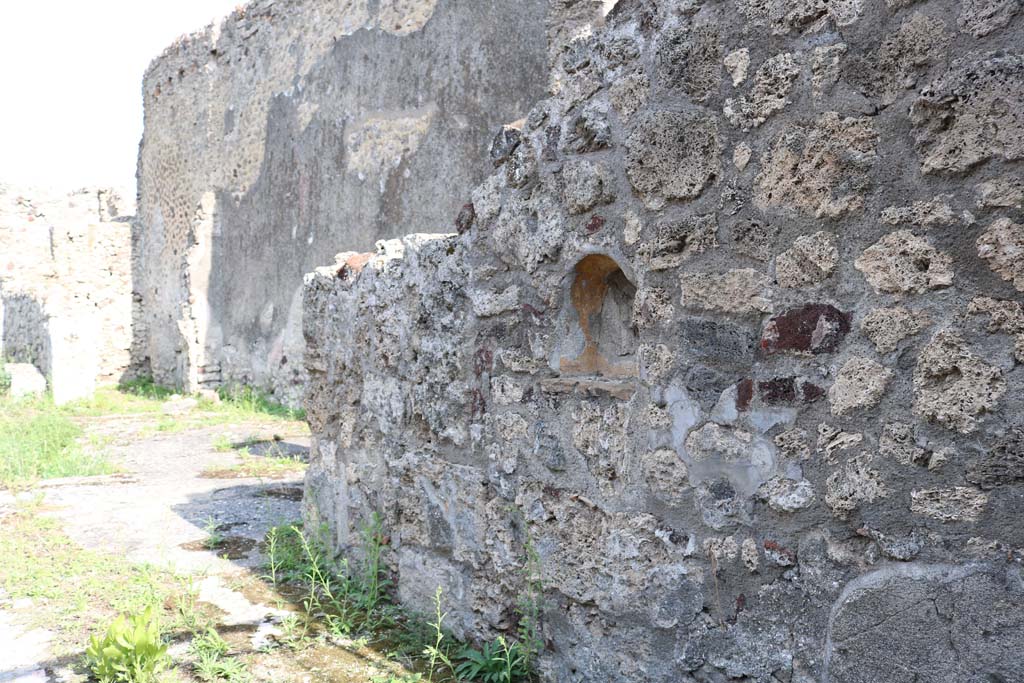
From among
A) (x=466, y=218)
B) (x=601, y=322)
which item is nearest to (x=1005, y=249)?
(x=601, y=322)

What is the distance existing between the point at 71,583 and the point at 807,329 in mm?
2870

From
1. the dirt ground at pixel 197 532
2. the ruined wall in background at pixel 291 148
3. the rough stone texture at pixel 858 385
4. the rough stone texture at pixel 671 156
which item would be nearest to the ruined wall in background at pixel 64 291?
the ruined wall in background at pixel 291 148

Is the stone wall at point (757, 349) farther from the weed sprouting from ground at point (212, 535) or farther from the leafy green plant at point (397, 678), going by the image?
the weed sprouting from ground at point (212, 535)

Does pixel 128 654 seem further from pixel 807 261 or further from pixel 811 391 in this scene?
pixel 807 261

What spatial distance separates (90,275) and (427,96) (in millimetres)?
7197

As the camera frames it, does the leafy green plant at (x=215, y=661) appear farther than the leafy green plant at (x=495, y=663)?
Yes

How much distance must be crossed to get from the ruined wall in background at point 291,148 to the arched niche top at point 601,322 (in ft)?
10.3

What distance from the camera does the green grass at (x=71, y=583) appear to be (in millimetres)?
2828

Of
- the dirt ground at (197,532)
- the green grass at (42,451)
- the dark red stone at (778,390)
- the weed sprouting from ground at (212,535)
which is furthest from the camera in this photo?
the green grass at (42,451)

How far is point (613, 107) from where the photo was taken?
6.73 ft

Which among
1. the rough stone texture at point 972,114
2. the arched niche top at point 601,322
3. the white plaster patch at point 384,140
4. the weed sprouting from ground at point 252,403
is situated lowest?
the weed sprouting from ground at point 252,403

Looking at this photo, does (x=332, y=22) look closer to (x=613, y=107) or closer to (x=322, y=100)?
(x=322, y=100)

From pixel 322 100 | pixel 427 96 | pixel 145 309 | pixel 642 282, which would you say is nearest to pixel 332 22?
pixel 322 100

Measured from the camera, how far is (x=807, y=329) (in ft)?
5.55
